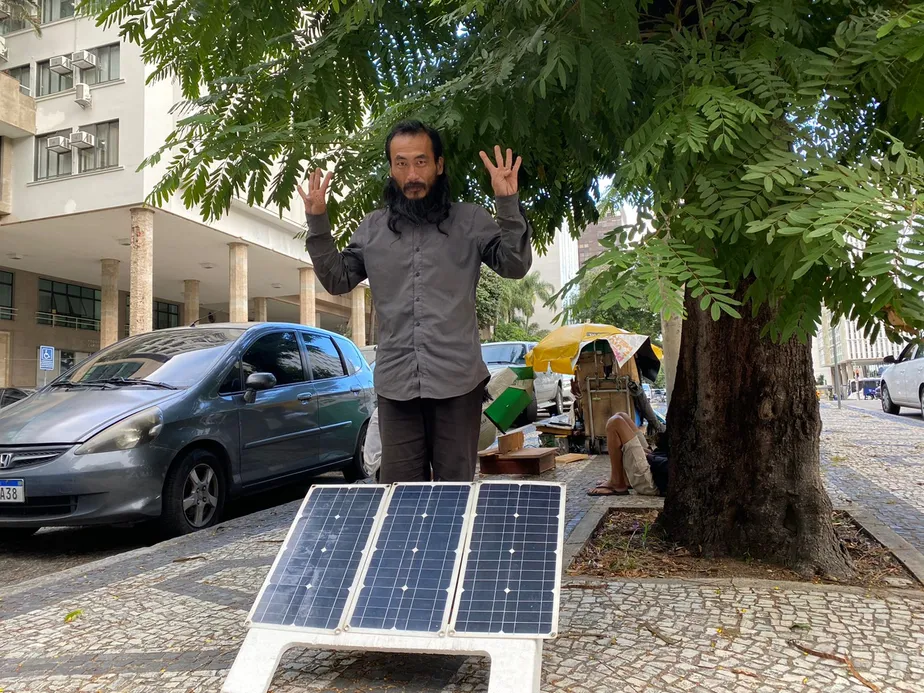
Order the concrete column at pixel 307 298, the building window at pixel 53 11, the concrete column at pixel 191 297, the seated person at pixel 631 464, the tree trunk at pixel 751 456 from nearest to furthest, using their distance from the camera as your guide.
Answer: the tree trunk at pixel 751 456 → the seated person at pixel 631 464 → the building window at pixel 53 11 → the concrete column at pixel 307 298 → the concrete column at pixel 191 297

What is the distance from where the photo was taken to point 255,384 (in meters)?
6.32

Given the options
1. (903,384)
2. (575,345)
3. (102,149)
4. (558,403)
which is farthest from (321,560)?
(102,149)

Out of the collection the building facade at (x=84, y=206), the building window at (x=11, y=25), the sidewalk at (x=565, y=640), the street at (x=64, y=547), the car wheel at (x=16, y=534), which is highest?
the building window at (x=11, y=25)

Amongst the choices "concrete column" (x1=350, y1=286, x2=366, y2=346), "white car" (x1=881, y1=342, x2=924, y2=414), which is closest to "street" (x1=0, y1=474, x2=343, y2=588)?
"white car" (x1=881, y1=342, x2=924, y2=414)

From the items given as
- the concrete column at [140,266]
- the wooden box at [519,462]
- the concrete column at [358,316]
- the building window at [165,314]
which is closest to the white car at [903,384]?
the wooden box at [519,462]

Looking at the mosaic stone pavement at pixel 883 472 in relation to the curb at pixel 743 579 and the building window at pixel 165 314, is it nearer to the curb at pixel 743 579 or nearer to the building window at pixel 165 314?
the curb at pixel 743 579

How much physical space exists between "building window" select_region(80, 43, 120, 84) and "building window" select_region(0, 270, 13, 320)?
11.0 m

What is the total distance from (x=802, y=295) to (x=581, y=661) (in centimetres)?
161

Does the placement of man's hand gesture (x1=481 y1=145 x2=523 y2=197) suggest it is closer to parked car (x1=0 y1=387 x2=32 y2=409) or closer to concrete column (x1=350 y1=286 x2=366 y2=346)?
parked car (x1=0 y1=387 x2=32 y2=409)

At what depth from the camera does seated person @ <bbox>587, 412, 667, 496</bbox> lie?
616cm

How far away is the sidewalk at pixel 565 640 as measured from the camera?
2568mm

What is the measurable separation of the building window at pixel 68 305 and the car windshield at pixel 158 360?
100ft

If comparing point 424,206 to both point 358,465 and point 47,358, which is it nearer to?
point 358,465

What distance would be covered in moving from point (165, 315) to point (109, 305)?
43.0 ft
